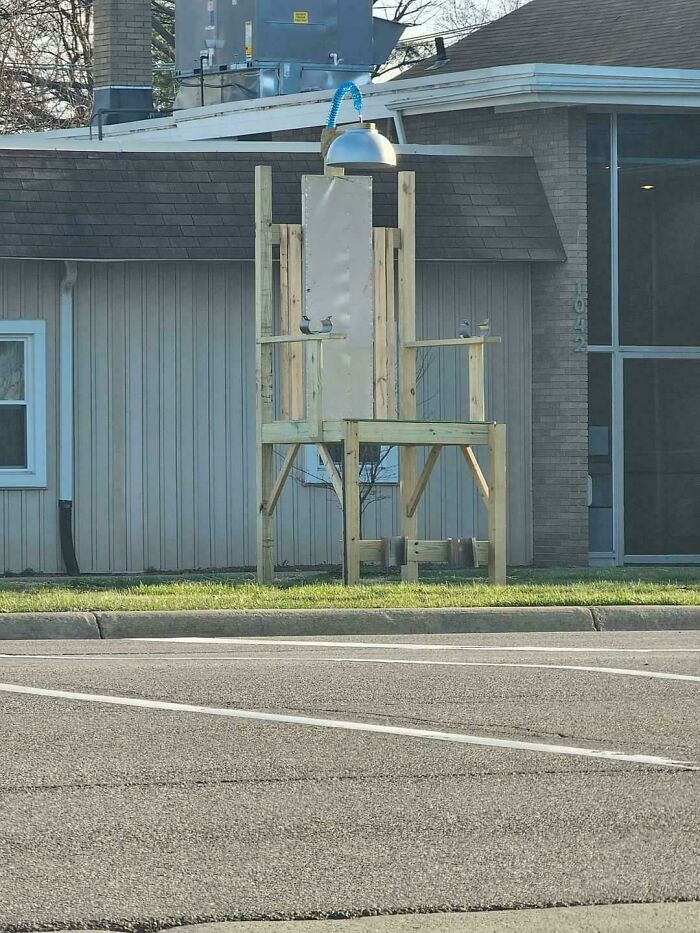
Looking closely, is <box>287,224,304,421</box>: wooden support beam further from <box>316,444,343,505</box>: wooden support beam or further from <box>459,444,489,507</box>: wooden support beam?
<box>459,444,489,507</box>: wooden support beam

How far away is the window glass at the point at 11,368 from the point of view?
1678cm

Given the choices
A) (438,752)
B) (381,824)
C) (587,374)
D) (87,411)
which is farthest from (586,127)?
(381,824)

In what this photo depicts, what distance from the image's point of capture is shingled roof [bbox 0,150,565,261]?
16.2 metres

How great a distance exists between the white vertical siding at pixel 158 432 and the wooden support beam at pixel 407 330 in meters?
2.67

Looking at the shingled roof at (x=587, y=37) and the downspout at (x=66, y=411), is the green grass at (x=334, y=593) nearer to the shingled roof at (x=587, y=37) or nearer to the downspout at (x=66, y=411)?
the downspout at (x=66, y=411)

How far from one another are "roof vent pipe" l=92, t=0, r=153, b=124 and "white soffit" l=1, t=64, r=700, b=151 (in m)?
3.37

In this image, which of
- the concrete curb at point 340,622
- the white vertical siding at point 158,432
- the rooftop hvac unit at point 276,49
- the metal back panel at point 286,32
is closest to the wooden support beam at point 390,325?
the white vertical siding at point 158,432

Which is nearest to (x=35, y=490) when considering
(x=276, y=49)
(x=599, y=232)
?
(x=599, y=232)

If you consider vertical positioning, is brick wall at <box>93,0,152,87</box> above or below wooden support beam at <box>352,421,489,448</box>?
above

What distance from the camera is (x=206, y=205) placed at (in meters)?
16.6

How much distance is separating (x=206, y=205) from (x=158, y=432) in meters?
2.30

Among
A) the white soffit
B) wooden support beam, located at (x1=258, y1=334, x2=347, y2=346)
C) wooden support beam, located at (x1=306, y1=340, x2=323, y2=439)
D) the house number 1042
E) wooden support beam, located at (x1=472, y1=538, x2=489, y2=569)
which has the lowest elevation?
wooden support beam, located at (x1=472, y1=538, x2=489, y2=569)

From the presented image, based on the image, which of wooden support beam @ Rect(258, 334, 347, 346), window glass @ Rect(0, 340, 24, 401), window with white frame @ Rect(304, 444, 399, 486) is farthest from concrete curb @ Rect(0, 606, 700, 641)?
window glass @ Rect(0, 340, 24, 401)

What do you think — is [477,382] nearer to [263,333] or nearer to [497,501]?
[497,501]
